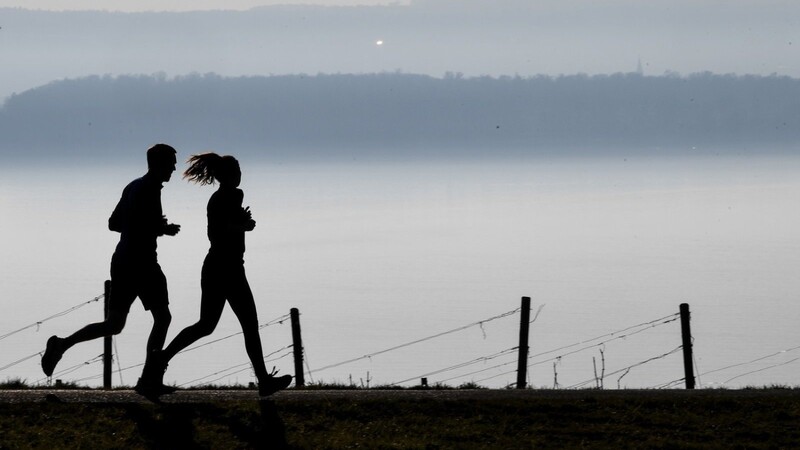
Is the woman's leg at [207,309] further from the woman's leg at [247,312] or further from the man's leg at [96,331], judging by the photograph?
the man's leg at [96,331]

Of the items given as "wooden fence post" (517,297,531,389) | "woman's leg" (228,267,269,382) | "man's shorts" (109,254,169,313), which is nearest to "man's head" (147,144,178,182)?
"man's shorts" (109,254,169,313)

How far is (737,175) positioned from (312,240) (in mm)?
96589

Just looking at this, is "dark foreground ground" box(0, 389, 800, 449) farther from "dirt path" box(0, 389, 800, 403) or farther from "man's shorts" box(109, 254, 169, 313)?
"man's shorts" box(109, 254, 169, 313)

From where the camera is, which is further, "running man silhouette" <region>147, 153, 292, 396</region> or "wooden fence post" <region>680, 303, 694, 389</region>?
"wooden fence post" <region>680, 303, 694, 389</region>

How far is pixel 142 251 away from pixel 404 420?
2238 mm

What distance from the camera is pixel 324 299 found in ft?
170

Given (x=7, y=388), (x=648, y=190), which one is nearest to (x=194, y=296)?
A: (x=7, y=388)

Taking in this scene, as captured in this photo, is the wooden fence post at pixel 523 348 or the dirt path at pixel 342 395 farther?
the wooden fence post at pixel 523 348

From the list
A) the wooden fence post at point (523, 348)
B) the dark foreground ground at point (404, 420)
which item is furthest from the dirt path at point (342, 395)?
the wooden fence post at point (523, 348)

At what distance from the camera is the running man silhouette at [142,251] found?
9.97 metres

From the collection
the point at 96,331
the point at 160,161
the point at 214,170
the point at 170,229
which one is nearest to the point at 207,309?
the point at 170,229

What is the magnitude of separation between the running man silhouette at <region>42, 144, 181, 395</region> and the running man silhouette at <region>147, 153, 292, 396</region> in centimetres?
20

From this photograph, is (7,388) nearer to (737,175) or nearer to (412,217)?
(412,217)

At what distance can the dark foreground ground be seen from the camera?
354 inches
